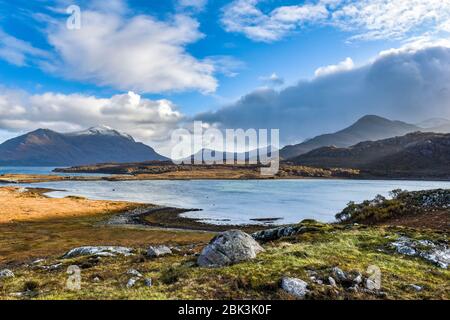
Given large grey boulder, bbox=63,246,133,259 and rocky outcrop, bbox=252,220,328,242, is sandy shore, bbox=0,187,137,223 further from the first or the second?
rocky outcrop, bbox=252,220,328,242

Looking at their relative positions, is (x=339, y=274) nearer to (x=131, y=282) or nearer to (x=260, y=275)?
(x=260, y=275)

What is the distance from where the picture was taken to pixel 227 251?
22.3m

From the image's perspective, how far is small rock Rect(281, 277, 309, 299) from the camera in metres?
16.4

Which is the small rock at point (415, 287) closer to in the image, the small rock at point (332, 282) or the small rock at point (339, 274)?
the small rock at point (339, 274)

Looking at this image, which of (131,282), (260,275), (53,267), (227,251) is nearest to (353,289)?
(260,275)

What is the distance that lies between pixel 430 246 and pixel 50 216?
272 feet

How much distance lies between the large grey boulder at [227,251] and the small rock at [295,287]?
5.16 meters

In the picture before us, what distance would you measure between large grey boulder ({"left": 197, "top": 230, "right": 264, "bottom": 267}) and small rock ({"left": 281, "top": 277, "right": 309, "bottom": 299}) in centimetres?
516

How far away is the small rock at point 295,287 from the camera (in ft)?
53.7

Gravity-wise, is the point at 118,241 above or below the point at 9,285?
below
